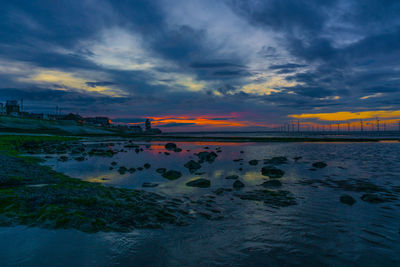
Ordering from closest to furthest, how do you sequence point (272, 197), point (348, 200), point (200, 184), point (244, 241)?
point (244, 241), point (348, 200), point (272, 197), point (200, 184)

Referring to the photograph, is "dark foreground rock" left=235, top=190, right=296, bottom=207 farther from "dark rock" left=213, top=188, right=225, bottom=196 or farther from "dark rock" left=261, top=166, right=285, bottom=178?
"dark rock" left=261, top=166, right=285, bottom=178

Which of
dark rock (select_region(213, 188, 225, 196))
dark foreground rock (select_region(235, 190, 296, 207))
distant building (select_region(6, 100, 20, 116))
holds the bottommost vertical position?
dark foreground rock (select_region(235, 190, 296, 207))

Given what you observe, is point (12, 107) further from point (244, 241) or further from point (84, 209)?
point (244, 241)

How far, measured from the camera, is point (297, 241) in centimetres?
752

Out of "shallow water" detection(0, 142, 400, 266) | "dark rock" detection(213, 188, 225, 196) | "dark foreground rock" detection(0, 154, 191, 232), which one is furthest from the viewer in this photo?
"dark rock" detection(213, 188, 225, 196)

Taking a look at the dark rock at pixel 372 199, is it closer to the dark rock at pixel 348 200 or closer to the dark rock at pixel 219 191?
the dark rock at pixel 348 200

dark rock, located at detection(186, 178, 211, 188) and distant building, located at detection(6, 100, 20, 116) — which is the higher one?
distant building, located at detection(6, 100, 20, 116)

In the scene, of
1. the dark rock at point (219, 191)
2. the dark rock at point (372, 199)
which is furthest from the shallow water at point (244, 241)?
the dark rock at point (219, 191)

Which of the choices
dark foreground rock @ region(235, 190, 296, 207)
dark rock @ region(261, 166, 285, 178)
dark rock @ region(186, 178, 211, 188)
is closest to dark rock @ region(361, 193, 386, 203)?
dark foreground rock @ region(235, 190, 296, 207)

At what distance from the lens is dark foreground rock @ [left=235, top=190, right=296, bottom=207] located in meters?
11.5

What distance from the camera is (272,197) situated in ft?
41.0

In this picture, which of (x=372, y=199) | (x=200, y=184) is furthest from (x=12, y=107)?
(x=372, y=199)

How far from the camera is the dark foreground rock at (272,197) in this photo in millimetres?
11493

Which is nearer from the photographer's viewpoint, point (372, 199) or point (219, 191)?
point (372, 199)
